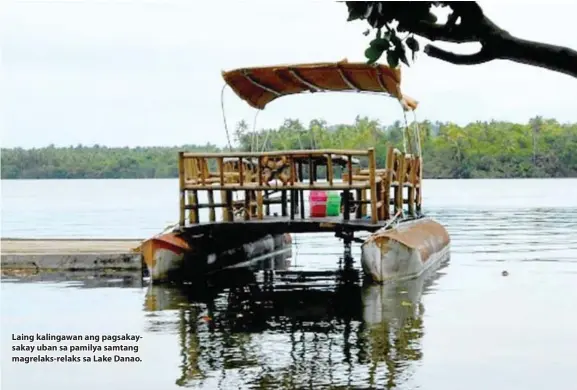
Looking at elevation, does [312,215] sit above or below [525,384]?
above

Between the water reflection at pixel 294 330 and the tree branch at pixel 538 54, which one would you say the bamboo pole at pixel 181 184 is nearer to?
the water reflection at pixel 294 330

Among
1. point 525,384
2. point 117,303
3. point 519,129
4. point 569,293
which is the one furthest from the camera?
point 519,129

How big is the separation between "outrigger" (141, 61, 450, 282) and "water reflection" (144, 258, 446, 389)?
549mm

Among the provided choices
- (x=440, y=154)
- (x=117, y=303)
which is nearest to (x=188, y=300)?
(x=117, y=303)

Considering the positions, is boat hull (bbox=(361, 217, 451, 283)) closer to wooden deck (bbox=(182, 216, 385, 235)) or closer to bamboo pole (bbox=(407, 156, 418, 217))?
wooden deck (bbox=(182, 216, 385, 235))

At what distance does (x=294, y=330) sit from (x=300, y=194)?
537 cm

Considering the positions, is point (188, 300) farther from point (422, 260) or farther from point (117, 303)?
point (422, 260)

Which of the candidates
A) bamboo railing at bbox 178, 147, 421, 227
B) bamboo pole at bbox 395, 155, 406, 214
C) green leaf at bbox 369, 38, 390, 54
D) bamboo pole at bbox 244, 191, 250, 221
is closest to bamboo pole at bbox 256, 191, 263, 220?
bamboo railing at bbox 178, 147, 421, 227

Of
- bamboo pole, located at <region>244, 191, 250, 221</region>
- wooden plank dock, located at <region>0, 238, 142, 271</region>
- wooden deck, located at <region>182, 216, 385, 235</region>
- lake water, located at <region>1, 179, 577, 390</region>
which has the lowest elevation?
lake water, located at <region>1, 179, 577, 390</region>

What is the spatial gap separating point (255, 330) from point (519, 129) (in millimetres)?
93679

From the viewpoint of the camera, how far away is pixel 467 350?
34.9ft

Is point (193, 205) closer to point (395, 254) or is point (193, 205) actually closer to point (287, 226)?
point (287, 226)

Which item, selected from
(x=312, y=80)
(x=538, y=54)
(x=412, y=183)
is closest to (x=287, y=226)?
(x=312, y=80)

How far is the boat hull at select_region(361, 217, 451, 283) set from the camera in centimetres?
1511
